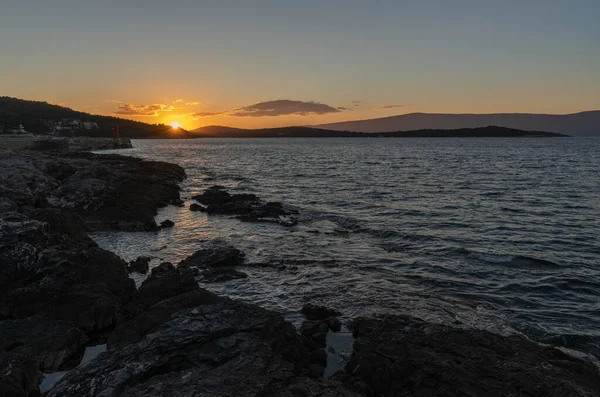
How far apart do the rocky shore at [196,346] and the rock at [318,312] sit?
0.03 meters

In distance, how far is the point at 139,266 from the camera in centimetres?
1703

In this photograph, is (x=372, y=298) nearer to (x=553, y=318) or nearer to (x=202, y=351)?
(x=553, y=318)

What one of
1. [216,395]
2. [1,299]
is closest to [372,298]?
[216,395]

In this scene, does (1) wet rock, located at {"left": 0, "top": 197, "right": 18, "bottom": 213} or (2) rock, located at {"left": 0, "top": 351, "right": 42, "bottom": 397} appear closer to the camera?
(2) rock, located at {"left": 0, "top": 351, "right": 42, "bottom": 397}

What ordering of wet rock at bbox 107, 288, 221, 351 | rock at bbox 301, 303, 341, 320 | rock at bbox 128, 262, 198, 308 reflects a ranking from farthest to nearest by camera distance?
rock at bbox 301, 303, 341, 320 < rock at bbox 128, 262, 198, 308 < wet rock at bbox 107, 288, 221, 351

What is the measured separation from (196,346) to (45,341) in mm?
4382

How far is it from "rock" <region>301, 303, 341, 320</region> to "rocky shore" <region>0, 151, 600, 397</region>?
3 cm

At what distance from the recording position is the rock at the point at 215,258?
17922 mm

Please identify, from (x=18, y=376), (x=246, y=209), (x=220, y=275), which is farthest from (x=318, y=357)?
(x=246, y=209)

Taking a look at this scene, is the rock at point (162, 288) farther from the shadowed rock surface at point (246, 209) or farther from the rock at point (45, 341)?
the shadowed rock surface at point (246, 209)

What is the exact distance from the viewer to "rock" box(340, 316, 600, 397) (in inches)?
313

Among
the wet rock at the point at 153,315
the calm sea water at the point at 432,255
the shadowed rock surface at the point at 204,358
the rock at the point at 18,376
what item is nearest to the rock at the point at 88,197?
the calm sea water at the point at 432,255

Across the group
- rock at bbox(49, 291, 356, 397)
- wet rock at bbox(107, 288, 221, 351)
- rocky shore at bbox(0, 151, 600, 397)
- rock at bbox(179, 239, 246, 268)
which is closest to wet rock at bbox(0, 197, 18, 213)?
rocky shore at bbox(0, 151, 600, 397)

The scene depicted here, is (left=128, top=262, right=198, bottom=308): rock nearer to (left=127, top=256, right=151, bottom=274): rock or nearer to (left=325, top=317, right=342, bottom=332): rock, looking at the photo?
(left=127, top=256, right=151, bottom=274): rock
